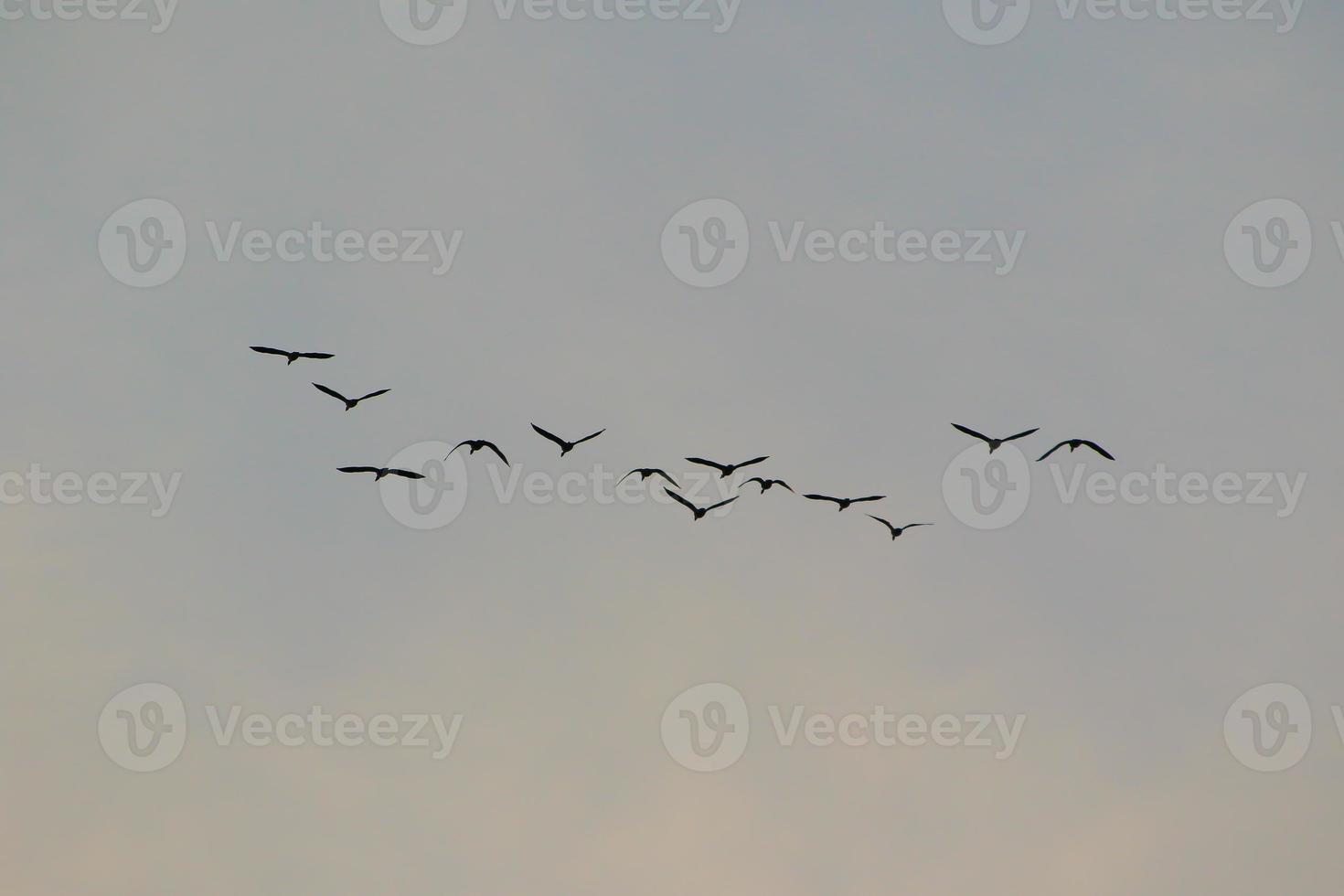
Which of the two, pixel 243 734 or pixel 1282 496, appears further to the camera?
pixel 1282 496

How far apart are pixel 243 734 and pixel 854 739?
427 inches

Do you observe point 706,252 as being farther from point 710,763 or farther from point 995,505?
point 710,763

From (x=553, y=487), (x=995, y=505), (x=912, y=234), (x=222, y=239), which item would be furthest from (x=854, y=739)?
(x=222, y=239)

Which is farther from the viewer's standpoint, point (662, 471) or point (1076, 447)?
point (662, 471)

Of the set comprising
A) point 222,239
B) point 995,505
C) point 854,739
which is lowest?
point 854,739

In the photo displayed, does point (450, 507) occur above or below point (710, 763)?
above

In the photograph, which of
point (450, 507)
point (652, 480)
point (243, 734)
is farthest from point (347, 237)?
point (243, 734)

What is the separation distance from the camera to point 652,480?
1121 inches

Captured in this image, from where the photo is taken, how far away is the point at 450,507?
28312 millimetres

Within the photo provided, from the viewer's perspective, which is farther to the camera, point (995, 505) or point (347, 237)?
point (995, 505)

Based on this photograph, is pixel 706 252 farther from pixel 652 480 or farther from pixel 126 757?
pixel 126 757

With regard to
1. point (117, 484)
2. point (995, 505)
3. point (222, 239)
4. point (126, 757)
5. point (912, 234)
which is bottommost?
point (126, 757)

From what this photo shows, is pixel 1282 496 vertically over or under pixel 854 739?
over

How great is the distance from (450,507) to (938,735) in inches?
391
